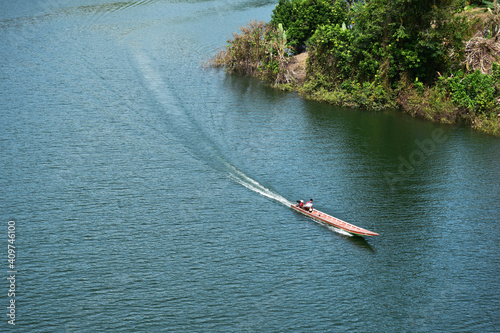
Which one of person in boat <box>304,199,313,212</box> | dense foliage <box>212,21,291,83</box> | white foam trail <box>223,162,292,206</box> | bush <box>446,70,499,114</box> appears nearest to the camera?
person in boat <box>304,199,313,212</box>

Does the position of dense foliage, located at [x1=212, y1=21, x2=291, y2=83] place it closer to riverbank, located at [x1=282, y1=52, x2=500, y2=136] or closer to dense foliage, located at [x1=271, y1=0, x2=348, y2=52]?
dense foliage, located at [x1=271, y1=0, x2=348, y2=52]

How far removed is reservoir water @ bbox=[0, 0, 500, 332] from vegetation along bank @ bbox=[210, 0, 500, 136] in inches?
100

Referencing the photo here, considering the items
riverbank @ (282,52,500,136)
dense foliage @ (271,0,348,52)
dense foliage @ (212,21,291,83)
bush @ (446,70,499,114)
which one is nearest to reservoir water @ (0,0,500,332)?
riverbank @ (282,52,500,136)

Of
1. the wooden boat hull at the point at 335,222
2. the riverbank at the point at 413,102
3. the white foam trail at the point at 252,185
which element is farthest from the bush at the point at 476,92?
the white foam trail at the point at 252,185

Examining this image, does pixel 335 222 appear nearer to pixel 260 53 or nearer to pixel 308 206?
pixel 308 206

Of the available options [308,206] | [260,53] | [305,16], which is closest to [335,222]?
[308,206]

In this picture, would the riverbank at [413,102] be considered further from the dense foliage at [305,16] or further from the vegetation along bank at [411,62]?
the dense foliage at [305,16]

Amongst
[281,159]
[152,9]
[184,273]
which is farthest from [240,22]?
[184,273]

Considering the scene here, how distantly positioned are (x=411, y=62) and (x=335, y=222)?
3092 centimetres

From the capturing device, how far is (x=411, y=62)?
2635 inches

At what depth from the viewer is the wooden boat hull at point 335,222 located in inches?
1654

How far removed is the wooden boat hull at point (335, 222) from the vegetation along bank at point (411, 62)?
89.6ft

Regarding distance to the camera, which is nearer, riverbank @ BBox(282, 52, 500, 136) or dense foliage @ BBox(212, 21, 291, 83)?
riverbank @ BBox(282, 52, 500, 136)

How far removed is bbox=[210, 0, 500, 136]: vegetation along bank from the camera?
64562 millimetres
